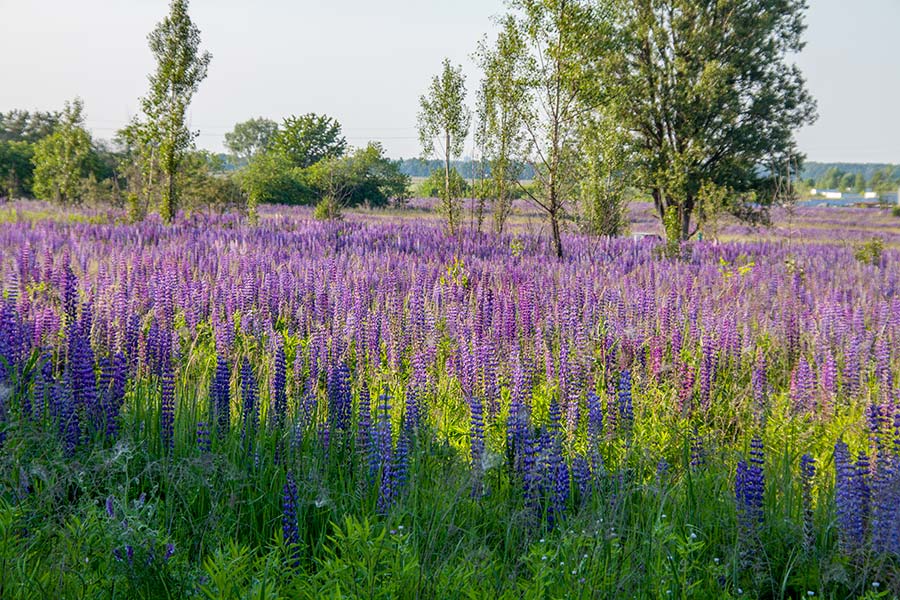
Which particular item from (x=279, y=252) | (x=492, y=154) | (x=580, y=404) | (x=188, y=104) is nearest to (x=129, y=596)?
(x=580, y=404)

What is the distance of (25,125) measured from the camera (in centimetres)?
7388

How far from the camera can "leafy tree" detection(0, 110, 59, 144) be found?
68938 millimetres

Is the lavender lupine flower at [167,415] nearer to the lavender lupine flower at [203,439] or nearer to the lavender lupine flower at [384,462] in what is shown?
the lavender lupine flower at [203,439]

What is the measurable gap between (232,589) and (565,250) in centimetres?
1489

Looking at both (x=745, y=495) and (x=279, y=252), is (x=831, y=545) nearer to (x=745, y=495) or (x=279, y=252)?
(x=745, y=495)

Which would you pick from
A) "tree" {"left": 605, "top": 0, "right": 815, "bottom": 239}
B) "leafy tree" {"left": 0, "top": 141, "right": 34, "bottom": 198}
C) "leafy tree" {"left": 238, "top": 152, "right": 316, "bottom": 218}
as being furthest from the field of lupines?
"leafy tree" {"left": 0, "top": 141, "right": 34, "bottom": 198}

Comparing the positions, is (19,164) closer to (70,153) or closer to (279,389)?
(70,153)

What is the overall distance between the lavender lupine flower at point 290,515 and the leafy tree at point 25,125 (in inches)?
2903

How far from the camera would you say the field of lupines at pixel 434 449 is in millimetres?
2703

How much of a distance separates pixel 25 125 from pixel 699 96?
70.3 metres

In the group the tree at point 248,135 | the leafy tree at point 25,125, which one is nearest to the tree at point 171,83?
the leafy tree at point 25,125

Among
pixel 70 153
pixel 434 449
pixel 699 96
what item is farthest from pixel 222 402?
pixel 70 153

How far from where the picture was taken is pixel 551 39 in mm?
15070

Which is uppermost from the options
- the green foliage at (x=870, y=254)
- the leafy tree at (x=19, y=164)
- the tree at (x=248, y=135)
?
the tree at (x=248, y=135)
